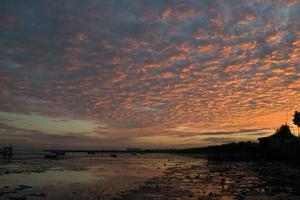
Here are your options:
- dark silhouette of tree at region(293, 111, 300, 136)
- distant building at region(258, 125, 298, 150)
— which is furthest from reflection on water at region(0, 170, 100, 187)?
dark silhouette of tree at region(293, 111, 300, 136)

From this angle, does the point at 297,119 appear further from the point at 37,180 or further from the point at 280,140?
the point at 37,180

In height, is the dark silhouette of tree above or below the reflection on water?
above

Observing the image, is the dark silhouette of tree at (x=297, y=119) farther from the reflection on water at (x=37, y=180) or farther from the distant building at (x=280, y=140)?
the reflection on water at (x=37, y=180)

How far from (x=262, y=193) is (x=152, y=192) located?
343 inches

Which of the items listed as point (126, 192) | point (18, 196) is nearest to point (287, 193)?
point (126, 192)

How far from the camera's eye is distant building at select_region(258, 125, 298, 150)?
93537 millimetres

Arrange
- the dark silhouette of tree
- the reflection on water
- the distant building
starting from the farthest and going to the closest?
the dark silhouette of tree
the distant building
the reflection on water

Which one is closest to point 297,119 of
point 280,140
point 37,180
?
point 280,140

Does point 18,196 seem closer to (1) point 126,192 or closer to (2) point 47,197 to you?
(2) point 47,197

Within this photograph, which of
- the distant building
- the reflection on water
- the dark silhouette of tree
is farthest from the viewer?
the dark silhouette of tree

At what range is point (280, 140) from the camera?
97.8 m

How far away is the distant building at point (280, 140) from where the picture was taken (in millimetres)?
93537

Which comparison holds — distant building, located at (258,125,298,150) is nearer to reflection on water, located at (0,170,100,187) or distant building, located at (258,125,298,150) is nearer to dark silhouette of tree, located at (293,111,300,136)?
dark silhouette of tree, located at (293,111,300,136)

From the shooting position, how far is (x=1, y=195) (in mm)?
24344
